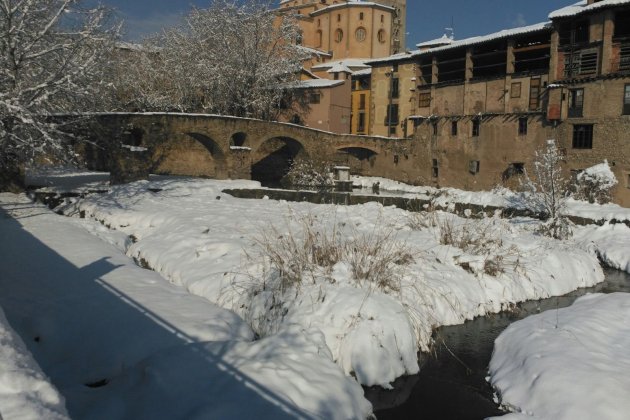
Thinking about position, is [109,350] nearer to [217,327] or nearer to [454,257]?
[217,327]

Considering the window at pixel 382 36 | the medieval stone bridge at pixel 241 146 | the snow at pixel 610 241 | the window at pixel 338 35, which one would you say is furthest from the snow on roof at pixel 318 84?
the snow at pixel 610 241

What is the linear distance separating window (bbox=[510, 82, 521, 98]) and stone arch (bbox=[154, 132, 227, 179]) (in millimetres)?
18628

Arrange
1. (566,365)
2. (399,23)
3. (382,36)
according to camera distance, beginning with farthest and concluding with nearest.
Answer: (399,23) → (382,36) → (566,365)

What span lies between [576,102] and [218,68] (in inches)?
962

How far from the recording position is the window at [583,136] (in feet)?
82.9

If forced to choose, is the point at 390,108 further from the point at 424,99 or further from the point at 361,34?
the point at 361,34

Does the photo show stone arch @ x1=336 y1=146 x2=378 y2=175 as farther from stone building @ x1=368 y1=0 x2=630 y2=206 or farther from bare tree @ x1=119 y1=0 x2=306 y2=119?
bare tree @ x1=119 y1=0 x2=306 y2=119

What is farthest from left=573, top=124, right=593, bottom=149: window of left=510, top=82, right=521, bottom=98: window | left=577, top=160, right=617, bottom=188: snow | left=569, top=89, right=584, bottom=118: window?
left=510, top=82, right=521, bottom=98: window

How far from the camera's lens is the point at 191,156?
103ft

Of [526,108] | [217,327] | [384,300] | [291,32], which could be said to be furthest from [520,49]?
[217,327]

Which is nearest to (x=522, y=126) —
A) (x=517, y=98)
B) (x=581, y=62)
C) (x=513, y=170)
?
(x=517, y=98)

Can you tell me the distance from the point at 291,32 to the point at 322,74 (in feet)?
28.8

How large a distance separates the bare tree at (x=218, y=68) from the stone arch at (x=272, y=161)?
2960 millimetres

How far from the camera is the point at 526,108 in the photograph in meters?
28.7
